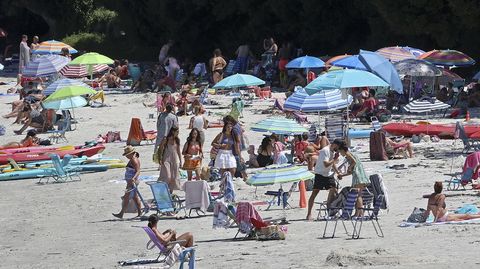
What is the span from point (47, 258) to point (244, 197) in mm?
4826

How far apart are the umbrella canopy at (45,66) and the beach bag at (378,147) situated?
14.2 meters

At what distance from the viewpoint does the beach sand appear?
16.6 m

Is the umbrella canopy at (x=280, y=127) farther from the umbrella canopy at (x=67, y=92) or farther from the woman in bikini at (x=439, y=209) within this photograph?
the umbrella canopy at (x=67, y=92)

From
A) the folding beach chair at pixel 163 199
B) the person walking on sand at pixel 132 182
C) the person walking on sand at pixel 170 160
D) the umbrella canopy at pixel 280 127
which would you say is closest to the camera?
the folding beach chair at pixel 163 199

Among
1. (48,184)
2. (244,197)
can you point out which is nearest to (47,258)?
(244,197)

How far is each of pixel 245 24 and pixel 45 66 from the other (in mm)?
10945

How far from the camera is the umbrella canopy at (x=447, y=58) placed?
33875 mm

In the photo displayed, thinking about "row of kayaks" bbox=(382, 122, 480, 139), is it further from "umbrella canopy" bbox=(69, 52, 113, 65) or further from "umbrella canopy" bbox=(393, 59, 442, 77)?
"umbrella canopy" bbox=(69, 52, 113, 65)

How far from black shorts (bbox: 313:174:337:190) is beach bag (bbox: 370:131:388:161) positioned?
19.6 ft

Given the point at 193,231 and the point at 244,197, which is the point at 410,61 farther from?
the point at 193,231

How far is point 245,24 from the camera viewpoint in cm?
4681

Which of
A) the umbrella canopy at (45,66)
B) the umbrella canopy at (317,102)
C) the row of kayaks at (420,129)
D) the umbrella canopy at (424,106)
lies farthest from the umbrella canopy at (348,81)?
the umbrella canopy at (45,66)

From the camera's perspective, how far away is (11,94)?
43062 mm

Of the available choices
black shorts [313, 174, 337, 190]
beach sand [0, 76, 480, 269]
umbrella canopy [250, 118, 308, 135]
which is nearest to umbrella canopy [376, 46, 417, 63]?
beach sand [0, 76, 480, 269]
